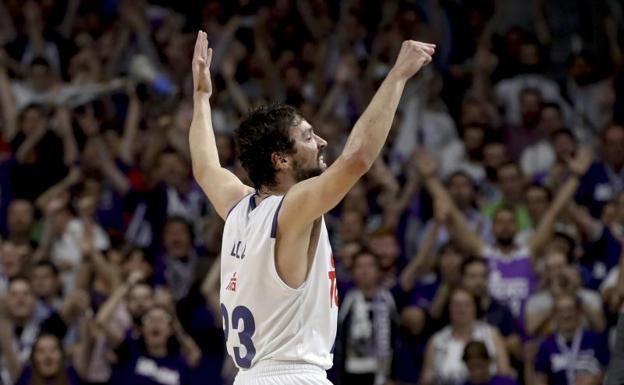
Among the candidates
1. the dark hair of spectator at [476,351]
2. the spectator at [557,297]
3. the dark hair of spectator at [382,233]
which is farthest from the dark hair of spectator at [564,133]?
the dark hair of spectator at [476,351]

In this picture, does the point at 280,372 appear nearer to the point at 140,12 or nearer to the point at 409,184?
the point at 409,184

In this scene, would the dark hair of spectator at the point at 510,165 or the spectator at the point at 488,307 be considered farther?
the dark hair of spectator at the point at 510,165

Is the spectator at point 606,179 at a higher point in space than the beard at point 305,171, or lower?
lower

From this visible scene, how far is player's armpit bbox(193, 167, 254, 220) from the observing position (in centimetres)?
617

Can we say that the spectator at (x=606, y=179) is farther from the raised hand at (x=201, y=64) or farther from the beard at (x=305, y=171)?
the beard at (x=305, y=171)

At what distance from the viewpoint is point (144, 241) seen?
1220 cm

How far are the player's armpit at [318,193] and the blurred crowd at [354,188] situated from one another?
4451 mm

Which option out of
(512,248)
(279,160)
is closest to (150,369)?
(512,248)

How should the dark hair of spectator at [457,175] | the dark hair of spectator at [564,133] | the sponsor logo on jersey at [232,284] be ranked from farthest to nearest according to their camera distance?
the dark hair of spectator at [564,133] → the dark hair of spectator at [457,175] → the sponsor logo on jersey at [232,284]

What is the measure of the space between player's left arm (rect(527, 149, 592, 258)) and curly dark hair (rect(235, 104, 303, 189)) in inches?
217

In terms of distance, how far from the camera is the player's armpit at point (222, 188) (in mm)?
6172

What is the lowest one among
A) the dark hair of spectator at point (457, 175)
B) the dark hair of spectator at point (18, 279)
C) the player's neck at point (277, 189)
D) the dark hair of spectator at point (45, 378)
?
the dark hair of spectator at point (45, 378)

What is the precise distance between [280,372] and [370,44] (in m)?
9.03

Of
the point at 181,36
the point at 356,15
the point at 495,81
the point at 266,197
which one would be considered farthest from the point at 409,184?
the point at 266,197
